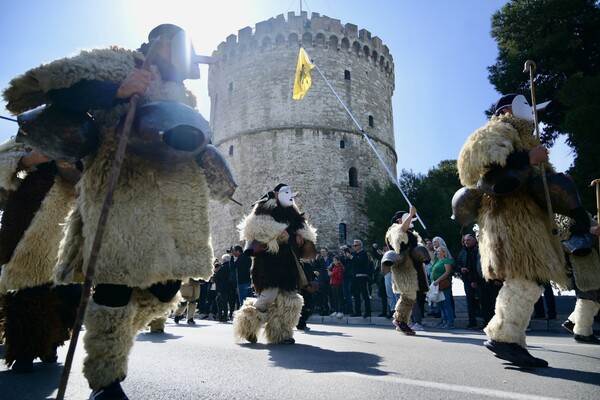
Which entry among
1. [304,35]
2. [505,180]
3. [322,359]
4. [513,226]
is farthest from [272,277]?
[304,35]

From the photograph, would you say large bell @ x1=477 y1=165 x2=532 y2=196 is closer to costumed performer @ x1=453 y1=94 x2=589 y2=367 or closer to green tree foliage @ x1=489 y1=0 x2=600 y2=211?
costumed performer @ x1=453 y1=94 x2=589 y2=367

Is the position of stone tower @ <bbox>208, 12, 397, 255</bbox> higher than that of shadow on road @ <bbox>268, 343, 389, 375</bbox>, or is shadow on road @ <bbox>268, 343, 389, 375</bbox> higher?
stone tower @ <bbox>208, 12, 397, 255</bbox>

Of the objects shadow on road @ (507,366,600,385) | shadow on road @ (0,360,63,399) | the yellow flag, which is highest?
the yellow flag

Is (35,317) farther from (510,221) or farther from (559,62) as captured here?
(559,62)

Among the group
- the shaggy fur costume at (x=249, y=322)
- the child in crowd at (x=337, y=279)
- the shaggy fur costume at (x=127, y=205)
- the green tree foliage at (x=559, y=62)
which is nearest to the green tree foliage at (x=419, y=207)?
the green tree foliage at (x=559, y=62)

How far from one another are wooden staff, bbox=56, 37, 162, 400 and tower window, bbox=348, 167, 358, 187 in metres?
29.0

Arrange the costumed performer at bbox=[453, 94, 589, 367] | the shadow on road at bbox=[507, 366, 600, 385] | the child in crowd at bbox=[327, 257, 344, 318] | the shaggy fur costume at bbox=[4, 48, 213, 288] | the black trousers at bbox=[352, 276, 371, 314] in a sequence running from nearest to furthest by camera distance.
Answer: the shaggy fur costume at bbox=[4, 48, 213, 288], the shadow on road at bbox=[507, 366, 600, 385], the costumed performer at bbox=[453, 94, 589, 367], the black trousers at bbox=[352, 276, 371, 314], the child in crowd at bbox=[327, 257, 344, 318]

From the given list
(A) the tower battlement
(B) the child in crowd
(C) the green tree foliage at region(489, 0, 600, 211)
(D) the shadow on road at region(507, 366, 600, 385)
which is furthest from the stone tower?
(D) the shadow on road at region(507, 366, 600, 385)

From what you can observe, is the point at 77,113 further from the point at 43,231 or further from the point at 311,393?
the point at 311,393

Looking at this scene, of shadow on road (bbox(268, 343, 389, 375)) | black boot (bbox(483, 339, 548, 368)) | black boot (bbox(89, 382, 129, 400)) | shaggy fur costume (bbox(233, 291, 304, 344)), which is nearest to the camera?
black boot (bbox(89, 382, 129, 400))

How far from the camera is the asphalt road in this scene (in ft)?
9.44

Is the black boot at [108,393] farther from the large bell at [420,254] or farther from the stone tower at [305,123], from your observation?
the stone tower at [305,123]

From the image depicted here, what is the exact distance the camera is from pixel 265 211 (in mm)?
6098

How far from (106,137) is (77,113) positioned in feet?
0.66
